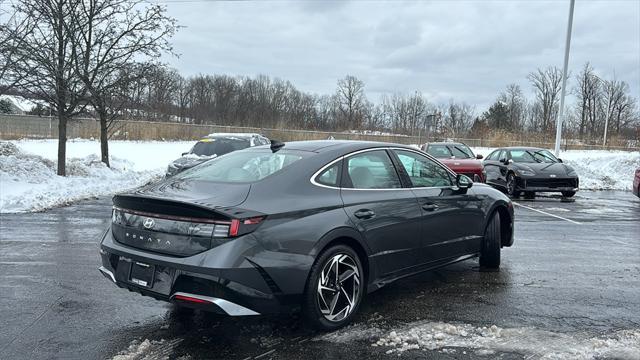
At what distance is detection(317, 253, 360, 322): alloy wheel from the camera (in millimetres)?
4262

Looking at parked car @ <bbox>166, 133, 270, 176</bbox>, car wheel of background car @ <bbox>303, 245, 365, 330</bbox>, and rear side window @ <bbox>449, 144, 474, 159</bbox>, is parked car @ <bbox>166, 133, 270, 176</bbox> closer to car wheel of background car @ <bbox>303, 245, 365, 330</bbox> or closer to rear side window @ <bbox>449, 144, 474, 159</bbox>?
rear side window @ <bbox>449, 144, 474, 159</bbox>

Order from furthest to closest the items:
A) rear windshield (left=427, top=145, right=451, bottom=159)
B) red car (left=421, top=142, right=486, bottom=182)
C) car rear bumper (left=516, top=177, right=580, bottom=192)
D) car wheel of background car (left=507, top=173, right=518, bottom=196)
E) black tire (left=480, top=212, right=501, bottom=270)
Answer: rear windshield (left=427, top=145, right=451, bottom=159) → car wheel of background car (left=507, top=173, right=518, bottom=196) → red car (left=421, top=142, right=486, bottom=182) → car rear bumper (left=516, top=177, right=580, bottom=192) → black tire (left=480, top=212, right=501, bottom=270)

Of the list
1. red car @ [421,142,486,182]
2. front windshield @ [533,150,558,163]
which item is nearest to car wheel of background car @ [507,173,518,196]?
red car @ [421,142,486,182]

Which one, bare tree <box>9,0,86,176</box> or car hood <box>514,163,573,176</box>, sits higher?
bare tree <box>9,0,86,176</box>

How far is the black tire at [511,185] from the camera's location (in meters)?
15.5

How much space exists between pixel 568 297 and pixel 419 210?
6.06 feet

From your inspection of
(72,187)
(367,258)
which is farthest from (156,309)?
(72,187)

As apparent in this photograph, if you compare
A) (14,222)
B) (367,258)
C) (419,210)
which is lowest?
(14,222)

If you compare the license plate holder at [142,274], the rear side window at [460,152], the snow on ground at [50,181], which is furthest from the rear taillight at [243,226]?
the rear side window at [460,152]

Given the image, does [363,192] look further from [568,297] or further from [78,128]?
[78,128]

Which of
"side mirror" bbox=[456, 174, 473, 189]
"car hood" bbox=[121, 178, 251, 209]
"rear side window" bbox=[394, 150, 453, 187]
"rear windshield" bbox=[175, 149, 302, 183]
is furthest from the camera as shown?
"side mirror" bbox=[456, 174, 473, 189]

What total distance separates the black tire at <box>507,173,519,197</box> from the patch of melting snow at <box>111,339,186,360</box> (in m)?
13.3

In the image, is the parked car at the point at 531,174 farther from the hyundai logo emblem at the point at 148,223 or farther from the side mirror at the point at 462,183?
the hyundai logo emblem at the point at 148,223

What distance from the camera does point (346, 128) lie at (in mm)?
78000
